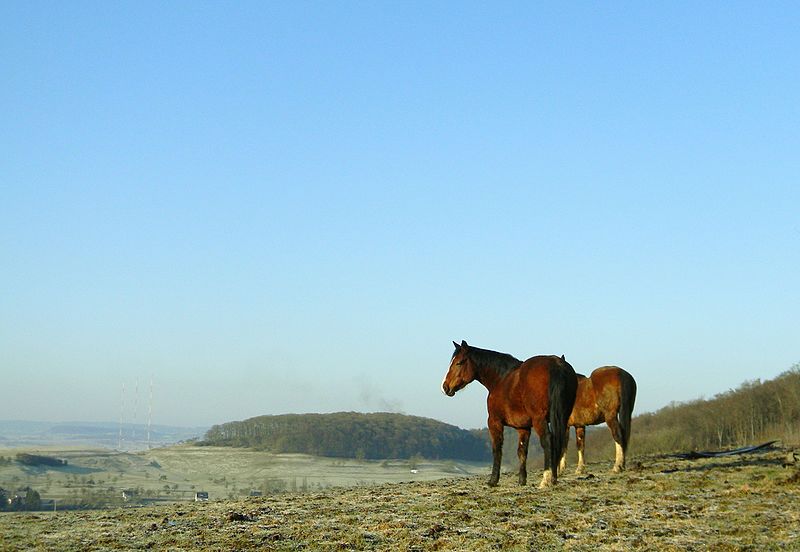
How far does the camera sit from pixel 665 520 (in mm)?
11992

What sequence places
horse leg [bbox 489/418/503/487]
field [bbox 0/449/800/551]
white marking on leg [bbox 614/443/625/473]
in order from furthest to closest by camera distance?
1. white marking on leg [bbox 614/443/625/473]
2. horse leg [bbox 489/418/503/487]
3. field [bbox 0/449/800/551]

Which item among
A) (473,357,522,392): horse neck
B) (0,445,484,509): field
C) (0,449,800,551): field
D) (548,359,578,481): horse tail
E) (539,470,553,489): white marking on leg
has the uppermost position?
(473,357,522,392): horse neck

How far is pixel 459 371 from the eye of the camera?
18.1 meters

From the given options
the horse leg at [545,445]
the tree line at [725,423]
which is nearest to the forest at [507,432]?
the tree line at [725,423]

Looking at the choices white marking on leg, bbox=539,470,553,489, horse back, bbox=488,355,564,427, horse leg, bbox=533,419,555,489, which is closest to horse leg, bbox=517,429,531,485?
horse back, bbox=488,355,564,427

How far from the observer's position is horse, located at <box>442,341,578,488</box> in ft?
52.9

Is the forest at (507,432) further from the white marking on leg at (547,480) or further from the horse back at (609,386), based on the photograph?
the white marking on leg at (547,480)

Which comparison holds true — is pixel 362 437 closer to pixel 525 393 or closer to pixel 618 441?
pixel 618 441

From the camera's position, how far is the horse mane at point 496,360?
57.9 ft

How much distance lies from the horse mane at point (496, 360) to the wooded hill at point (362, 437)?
38.5 meters

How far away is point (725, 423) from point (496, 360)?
1944 cm

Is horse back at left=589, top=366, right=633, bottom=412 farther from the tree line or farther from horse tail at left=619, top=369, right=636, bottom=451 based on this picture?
the tree line

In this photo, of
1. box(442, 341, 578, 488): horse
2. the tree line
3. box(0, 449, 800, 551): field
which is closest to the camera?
box(0, 449, 800, 551): field

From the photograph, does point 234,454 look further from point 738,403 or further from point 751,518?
point 751,518
